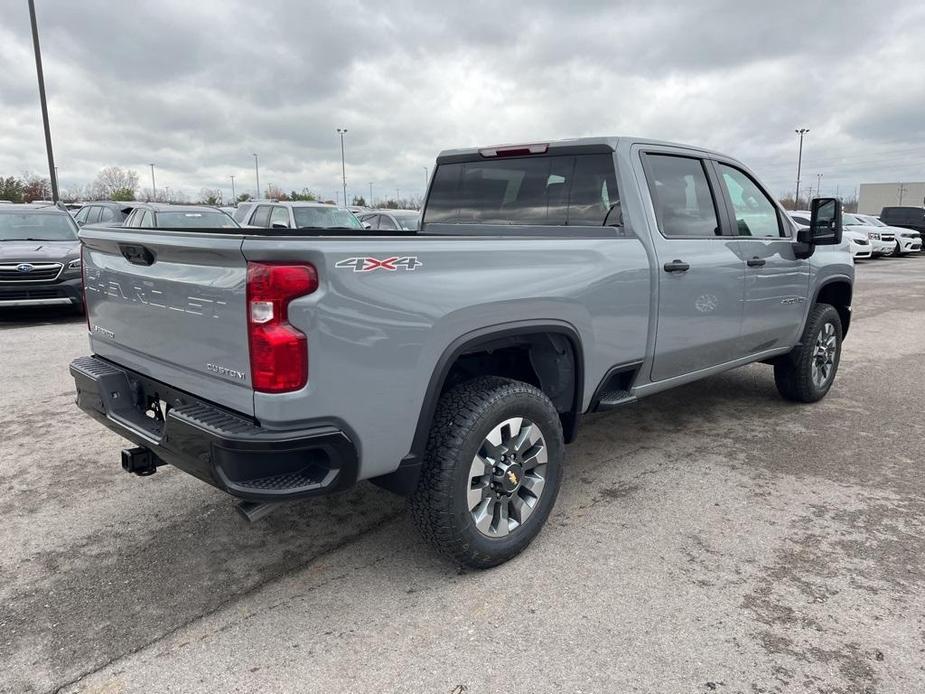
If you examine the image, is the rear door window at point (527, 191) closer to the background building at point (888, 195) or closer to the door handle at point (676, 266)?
the door handle at point (676, 266)

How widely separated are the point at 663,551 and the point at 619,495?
66 cm

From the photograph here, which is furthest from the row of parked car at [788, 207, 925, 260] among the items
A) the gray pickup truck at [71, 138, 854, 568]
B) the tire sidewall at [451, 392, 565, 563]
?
the tire sidewall at [451, 392, 565, 563]

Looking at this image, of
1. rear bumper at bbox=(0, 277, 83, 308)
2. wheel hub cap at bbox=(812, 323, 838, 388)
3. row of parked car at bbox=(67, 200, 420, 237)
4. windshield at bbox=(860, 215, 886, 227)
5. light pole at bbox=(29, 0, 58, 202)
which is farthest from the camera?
windshield at bbox=(860, 215, 886, 227)

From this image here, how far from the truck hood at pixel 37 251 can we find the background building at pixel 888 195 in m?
56.5

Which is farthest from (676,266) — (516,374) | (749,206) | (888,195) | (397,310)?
(888,195)

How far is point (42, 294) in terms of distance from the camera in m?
9.40

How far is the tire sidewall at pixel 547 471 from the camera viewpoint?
2.81m

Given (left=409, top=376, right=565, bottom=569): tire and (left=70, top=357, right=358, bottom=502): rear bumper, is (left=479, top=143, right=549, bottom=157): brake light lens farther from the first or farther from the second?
(left=70, top=357, right=358, bottom=502): rear bumper

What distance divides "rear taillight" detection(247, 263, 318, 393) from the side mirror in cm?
380

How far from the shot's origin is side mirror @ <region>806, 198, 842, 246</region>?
466cm

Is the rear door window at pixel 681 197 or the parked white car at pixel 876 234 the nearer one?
the rear door window at pixel 681 197

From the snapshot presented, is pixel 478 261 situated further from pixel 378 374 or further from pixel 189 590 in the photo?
pixel 189 590

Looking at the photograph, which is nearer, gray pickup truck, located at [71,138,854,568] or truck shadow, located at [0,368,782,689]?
gray pickup truck, located at [71,138,854,568]

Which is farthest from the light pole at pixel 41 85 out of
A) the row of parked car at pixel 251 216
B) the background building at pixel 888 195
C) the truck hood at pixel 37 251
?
the background building at pixel 888 195
